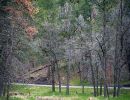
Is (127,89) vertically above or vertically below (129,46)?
below

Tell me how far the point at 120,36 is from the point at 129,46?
6.28 meters

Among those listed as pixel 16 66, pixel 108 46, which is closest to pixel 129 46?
pixel 108 46

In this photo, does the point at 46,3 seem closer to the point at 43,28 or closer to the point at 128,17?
the point at 43,28

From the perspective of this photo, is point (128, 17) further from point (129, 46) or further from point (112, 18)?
point (129, 46)

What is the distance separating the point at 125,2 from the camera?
43688 millimetres

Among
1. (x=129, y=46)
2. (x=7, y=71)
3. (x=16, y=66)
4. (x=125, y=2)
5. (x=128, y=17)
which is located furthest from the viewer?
(x=129, y=46)

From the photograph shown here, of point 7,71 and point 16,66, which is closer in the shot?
point 7,71

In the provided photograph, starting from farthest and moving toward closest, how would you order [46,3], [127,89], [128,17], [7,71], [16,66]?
[46,3] < [127,89] < [128,17] < [16,66] < [7,71]

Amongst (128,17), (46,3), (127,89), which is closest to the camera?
(128,17)

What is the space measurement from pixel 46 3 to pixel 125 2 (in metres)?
43.4

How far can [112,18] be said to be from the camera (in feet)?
156

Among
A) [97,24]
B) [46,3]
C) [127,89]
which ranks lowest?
[127,89]

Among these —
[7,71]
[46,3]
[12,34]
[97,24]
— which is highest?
[46,3]


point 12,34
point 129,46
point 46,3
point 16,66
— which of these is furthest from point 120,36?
point 46,3
